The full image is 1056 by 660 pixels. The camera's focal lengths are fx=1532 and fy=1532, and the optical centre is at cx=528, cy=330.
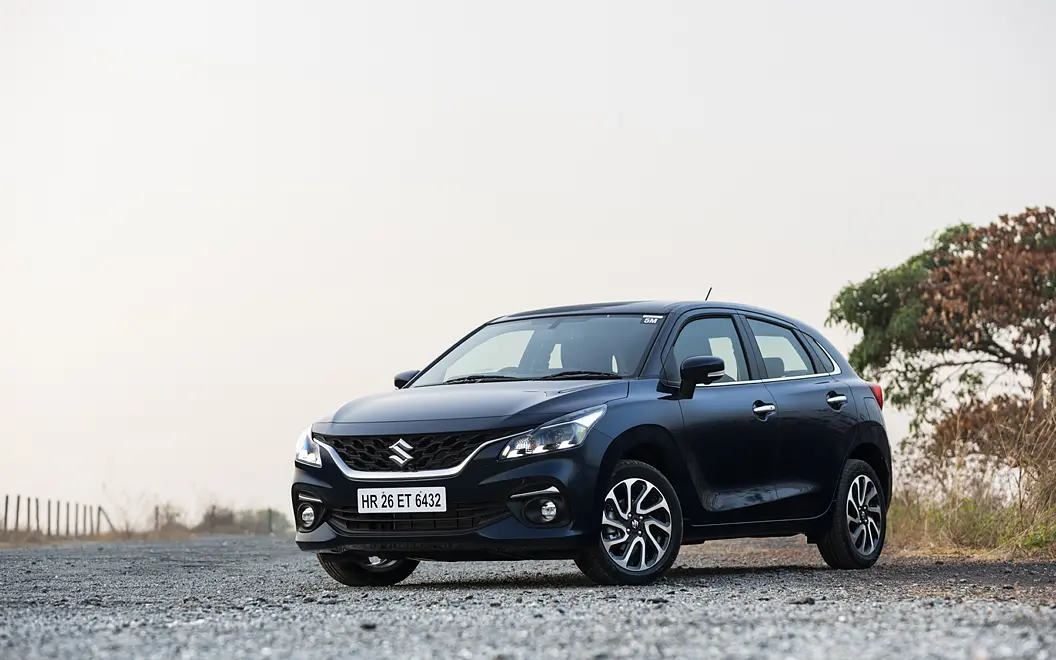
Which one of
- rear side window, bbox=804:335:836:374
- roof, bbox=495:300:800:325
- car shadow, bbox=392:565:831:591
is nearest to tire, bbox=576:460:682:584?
car shadow, bbox=392:565:831:591

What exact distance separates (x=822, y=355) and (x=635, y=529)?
10.5 ft

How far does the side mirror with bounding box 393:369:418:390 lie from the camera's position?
10555 millimetres

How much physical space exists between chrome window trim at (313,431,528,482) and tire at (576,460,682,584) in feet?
2.34

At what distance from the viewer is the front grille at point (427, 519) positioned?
8.61 m

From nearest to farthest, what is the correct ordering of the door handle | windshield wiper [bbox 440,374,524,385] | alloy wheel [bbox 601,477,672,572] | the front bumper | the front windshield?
the front bumper
alloy wheel [bbox 601,477,672,572]
the front windshield
windshield wiper [bbox 440,374,524,385]
the door handle

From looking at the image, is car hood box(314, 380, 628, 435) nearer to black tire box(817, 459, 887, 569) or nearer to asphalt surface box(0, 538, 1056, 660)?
asphalt surface box(0, 538, 1056, 660)

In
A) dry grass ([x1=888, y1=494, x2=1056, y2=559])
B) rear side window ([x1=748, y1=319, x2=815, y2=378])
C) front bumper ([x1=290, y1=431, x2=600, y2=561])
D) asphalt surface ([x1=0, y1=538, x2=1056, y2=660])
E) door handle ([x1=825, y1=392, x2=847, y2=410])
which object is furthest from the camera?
dry grass ([x1=888, y1=494, x2=1056, y2=559])

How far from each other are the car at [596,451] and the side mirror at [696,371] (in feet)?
0.04

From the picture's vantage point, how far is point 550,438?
859 cm

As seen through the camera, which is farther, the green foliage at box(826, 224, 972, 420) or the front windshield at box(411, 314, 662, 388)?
the green foliage at box(826, 224, 972, 420)

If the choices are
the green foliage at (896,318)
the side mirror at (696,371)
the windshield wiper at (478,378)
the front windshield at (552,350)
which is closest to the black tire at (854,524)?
the side mirror at (696,371)

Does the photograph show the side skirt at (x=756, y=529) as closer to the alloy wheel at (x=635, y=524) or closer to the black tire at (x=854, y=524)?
the black tire at (x=854, y=524)

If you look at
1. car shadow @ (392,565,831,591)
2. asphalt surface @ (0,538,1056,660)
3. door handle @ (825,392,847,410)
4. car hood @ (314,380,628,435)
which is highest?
door handle @ (825,392,847,410)

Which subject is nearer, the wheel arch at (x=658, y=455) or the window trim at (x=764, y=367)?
the wheel arch at (x=658, y=455)
